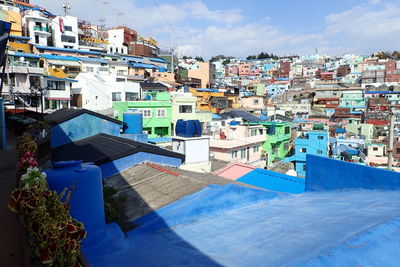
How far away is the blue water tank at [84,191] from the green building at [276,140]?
1354 inches

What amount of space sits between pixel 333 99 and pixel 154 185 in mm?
76149

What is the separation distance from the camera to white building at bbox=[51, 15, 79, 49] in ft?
204

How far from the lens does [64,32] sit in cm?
6284

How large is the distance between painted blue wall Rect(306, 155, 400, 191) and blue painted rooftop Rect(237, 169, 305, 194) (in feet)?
12.3

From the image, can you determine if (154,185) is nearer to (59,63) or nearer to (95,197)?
(95,197)

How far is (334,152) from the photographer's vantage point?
42.7 m

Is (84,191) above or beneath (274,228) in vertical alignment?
above

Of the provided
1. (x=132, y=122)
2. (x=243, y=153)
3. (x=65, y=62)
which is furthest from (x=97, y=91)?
(x=132, y=122)

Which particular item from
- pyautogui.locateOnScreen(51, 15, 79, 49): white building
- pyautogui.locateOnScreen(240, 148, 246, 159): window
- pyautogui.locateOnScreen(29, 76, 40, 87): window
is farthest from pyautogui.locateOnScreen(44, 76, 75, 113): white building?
pyautogui.locateOnScreen(51, 15, 79, 49): white building

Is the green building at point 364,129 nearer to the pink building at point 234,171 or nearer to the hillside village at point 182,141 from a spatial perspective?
the hillside village at point 182,141

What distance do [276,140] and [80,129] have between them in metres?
29.2

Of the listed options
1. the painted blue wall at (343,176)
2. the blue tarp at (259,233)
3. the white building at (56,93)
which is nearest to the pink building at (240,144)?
the painted blue wall at (343,176)

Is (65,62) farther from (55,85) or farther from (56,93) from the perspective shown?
(56,93)

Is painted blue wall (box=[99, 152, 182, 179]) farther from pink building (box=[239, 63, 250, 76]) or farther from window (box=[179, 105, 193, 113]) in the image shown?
pink building (box=[239, 63, 250, 76])
